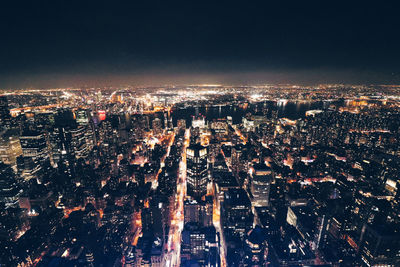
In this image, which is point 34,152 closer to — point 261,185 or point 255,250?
point 255,250

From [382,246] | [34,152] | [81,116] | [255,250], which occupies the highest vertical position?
[81,116]

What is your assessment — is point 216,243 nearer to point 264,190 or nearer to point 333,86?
point 264,190

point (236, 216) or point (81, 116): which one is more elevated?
point (81, 116)

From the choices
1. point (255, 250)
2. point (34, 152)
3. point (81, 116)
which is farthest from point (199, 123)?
point (255, 250)

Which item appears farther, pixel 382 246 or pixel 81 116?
pixel 81 116

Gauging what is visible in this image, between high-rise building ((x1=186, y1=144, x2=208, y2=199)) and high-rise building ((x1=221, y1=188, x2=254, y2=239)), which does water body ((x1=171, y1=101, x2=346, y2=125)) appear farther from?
high-rise building ((x1=221, y1=188, x2=254, y2=239))

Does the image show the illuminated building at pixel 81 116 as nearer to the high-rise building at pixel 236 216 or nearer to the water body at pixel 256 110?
the water body at pixel 256 110
